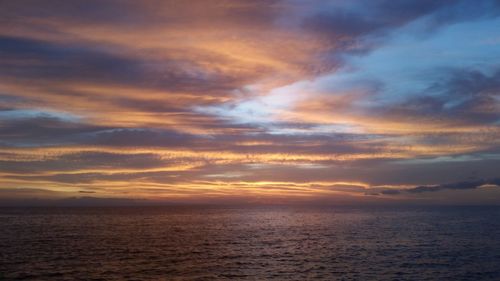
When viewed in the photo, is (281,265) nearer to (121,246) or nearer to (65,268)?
(65,268)

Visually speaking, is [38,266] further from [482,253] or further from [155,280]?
[482,253]

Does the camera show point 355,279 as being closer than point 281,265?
Yes

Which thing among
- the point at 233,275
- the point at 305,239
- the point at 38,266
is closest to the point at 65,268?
the point at 38,266

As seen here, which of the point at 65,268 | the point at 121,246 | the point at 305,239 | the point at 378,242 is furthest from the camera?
the point at 305,239

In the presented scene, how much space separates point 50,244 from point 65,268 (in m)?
27.3

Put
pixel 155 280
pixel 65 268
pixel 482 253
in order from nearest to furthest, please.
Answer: pixel 155 280 < pixel 65 268 < pixel 482 253

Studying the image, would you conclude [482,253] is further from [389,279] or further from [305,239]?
[305,239]

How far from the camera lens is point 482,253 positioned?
215 ft

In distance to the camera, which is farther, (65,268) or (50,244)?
(50,244)

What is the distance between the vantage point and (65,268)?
2060 inches

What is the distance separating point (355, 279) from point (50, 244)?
184 ft

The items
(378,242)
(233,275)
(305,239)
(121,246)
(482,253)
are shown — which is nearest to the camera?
(233,275)

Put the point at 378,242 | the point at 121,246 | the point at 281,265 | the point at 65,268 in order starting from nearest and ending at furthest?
the point at 65,268 < the point at 281,265 < the point at 121,246 < the point at 378,242

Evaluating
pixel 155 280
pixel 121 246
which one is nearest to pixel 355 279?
pixel 155 280
